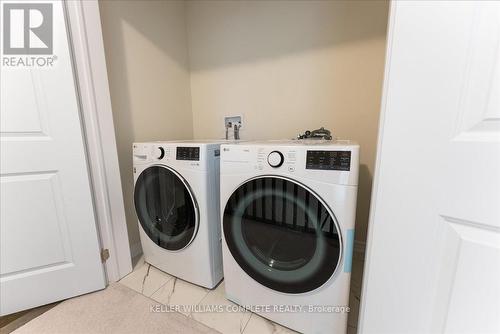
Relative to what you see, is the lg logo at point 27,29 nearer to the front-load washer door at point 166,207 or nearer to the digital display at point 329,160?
the front-load washer door at point 166,207

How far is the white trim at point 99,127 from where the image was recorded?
3.42ft

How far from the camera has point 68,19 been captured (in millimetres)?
1001

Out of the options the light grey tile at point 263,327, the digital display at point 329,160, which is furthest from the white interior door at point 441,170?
the light grey tile at point 263,327

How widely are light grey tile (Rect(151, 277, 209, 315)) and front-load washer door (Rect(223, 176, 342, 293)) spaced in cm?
40

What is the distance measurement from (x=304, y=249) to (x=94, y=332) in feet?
3.40

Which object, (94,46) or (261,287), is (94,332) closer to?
(261,287)

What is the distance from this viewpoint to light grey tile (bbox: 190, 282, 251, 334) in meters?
0.99

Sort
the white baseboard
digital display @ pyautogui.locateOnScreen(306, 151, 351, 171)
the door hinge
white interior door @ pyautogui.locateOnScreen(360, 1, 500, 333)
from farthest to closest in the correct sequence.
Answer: the white baseboard
the door hinge
digital display @ pyautogui.locateOnScreen(306, 151, 351, 171)
white interior door @ pyautogui.locateOnScreen(360, 1, 500, 333)

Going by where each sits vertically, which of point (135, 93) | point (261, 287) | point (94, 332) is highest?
point (135, 93)

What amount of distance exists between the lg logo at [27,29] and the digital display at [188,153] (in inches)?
28.4

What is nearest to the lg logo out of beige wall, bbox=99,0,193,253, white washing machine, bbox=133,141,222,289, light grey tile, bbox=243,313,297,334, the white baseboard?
beige wall, bbox=99,0,193,253

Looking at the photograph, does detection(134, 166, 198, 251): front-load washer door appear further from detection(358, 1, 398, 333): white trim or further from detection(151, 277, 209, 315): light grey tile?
detection(358, 1, 398, 333): white trim

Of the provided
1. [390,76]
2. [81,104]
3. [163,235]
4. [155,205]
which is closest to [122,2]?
[81,104]

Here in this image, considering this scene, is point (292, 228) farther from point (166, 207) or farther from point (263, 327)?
point (166, 207)
